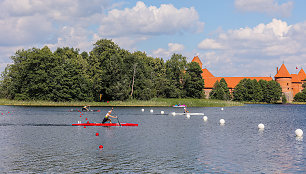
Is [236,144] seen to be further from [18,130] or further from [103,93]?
[103,93]

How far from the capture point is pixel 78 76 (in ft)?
332

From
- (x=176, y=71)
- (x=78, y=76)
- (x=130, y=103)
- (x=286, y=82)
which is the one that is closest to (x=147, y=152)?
Answer: (x=130, y=103)

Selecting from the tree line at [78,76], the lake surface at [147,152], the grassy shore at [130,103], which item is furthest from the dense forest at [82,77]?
the lake surface at [147,152]

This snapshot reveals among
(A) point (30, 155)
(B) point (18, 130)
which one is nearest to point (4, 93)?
(B) point (18, 130)

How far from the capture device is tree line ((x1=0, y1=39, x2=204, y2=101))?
98688mm

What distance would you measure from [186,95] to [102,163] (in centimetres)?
11534

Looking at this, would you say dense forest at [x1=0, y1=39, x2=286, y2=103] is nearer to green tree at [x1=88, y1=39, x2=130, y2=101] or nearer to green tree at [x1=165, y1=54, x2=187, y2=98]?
green tree at [x1=88, y1=39, x2=130, y2=101]

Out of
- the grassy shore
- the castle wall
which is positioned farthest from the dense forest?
the castle wall

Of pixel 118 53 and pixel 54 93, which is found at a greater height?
pixel 118 53

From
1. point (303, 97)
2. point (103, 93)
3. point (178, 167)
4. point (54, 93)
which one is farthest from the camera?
point (303, 97)

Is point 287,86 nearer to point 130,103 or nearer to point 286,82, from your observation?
point 286,82

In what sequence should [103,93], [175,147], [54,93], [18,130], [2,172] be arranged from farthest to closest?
[103,93], [54,93], [18,130], [175,147], [2,172]

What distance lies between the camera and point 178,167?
20.8m

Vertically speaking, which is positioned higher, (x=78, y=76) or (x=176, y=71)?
(x=176, y=71)
